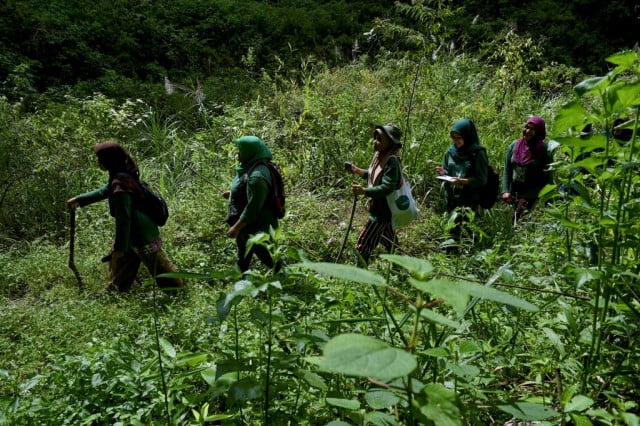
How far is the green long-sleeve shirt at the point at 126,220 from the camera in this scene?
13.5 feet

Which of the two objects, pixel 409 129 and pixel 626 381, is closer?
pixel 626 381

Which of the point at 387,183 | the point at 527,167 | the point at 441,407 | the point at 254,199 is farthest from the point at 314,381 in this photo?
the point at 527,167

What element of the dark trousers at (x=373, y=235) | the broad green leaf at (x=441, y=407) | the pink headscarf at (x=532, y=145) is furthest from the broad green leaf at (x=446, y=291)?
the pink headscarf at (x=532, y=145)

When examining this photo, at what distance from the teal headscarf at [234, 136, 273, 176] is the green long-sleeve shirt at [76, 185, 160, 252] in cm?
107

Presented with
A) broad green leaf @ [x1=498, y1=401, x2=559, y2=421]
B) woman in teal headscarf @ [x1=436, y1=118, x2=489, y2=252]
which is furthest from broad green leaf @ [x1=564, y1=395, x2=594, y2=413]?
woman in teal headscarf @ [x1=436, y1=118, x2=489, y2=252]

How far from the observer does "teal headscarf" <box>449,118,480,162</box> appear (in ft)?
15.3

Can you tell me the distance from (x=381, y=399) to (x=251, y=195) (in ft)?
10.2

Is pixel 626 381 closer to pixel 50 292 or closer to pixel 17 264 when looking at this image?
pixel 50 292

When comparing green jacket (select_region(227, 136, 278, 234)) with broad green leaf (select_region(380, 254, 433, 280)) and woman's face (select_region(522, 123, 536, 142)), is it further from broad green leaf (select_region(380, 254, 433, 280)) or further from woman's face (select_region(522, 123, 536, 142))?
broad green leaf (select_region(380, 254, 433, 280))

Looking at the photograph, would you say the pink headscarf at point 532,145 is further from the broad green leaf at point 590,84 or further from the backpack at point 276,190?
the broad green leaf at point 590,84

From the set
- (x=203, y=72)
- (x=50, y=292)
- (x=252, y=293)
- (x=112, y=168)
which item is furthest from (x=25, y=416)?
(x=203, y=72)

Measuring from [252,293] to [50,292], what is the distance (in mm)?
4458

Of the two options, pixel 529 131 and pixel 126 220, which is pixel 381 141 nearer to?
pixel 529 131

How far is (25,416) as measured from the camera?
1885 millimetres
